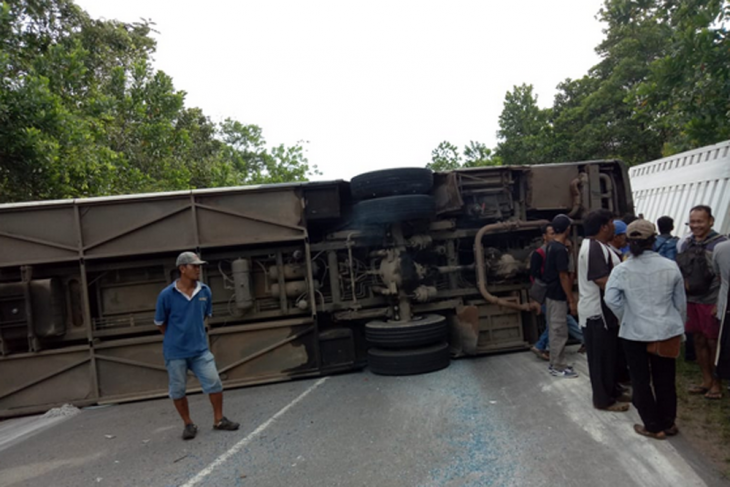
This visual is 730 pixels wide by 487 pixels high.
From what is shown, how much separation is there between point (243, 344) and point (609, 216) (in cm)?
469

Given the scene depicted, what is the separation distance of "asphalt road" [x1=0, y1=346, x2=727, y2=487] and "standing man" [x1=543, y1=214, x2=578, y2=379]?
7.8 inches

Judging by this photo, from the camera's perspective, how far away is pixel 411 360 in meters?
5.99

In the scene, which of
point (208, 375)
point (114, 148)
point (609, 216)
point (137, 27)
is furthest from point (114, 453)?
point (137, 27)

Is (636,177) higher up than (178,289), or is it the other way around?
(636,177)

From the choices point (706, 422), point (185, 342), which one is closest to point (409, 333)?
point (185, 342)

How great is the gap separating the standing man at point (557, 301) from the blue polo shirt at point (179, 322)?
3.80 metres

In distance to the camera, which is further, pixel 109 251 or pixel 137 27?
pixel 137 27

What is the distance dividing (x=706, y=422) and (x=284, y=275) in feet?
16.4

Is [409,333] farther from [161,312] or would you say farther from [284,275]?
[161,312]

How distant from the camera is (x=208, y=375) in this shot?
473cm

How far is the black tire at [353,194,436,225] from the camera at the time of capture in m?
6.20

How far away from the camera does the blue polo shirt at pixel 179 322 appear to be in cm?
468

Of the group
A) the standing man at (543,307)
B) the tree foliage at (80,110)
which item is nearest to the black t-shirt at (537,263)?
the standing man at (543,307)

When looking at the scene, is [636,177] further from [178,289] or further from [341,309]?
[178,289]
